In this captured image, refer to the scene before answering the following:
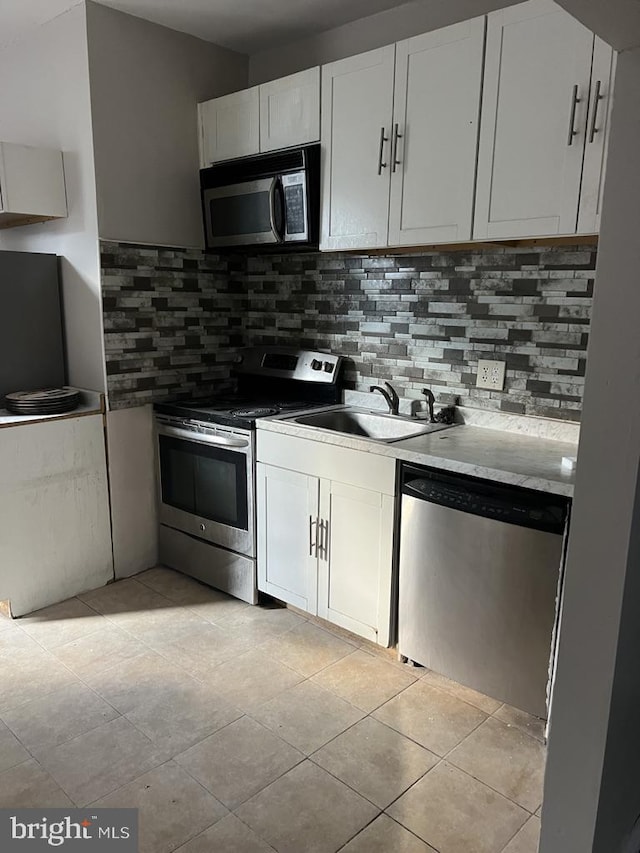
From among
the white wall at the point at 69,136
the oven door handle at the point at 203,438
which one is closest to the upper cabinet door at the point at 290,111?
the white wall at the point at 69,136

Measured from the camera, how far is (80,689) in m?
2.26

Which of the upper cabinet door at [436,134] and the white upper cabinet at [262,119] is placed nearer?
the upper cabinet door at [436,134]

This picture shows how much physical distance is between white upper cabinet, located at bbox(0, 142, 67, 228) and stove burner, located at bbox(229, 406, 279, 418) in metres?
1.20

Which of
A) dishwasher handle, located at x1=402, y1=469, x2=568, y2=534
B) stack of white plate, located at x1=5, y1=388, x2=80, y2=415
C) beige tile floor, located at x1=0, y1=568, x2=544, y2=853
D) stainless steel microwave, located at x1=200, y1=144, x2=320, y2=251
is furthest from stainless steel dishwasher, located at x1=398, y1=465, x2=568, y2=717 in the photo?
stack of white plate, located at x1=5, y1=388, x2=80, y2=415

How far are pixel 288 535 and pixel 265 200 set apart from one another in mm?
1431

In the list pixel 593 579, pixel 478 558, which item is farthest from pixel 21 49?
pixel 593 579

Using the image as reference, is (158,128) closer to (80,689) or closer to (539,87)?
(539,87)

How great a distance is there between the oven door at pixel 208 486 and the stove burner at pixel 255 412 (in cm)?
10

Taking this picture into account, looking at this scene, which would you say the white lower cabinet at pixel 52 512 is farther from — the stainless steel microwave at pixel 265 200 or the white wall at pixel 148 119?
the stainless steel microwave at pixel 265 200

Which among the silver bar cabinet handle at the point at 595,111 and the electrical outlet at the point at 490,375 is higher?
the silver bar cabinet handle at the point at 595,111

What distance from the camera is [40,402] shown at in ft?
9.22

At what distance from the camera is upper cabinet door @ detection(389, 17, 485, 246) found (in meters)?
2.16

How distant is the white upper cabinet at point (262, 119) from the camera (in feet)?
8.63

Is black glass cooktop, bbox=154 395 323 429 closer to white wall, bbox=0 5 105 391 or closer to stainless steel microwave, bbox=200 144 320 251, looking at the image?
white wall, bbox=0 5 105 391
